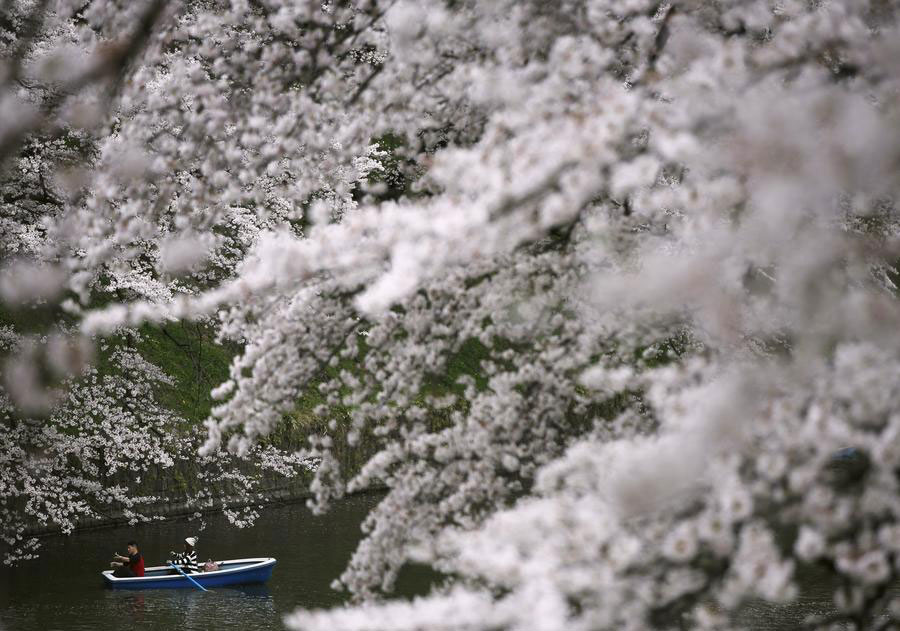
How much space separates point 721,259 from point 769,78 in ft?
2.06

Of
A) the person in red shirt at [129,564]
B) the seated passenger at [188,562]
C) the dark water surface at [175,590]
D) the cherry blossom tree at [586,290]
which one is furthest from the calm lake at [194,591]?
the cherry blossom tree at [586,290]

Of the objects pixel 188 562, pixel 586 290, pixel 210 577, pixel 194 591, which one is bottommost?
pixel 586 290

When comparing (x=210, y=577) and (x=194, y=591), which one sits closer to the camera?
(x=210, y=577)

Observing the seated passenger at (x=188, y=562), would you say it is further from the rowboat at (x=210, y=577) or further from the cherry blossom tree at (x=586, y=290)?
the cherry blossom tree at (x=586, y=290)

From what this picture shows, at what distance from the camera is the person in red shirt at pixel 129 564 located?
16.1 metres

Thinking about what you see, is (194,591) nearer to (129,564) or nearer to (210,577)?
(210,577)

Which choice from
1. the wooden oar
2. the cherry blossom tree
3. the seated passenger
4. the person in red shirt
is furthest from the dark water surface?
the cherry blossom tree

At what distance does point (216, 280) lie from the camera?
12461mm

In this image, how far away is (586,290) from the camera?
486 cm

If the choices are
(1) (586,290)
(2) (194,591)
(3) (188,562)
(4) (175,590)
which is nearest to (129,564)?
(3) (188,562)

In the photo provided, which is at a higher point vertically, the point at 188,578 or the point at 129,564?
the point at 129,564

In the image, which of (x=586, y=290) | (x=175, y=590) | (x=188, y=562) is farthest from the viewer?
(x=175, y=590)

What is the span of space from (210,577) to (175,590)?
29.3 inches

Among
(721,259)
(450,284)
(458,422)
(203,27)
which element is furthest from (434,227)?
(203,27)
